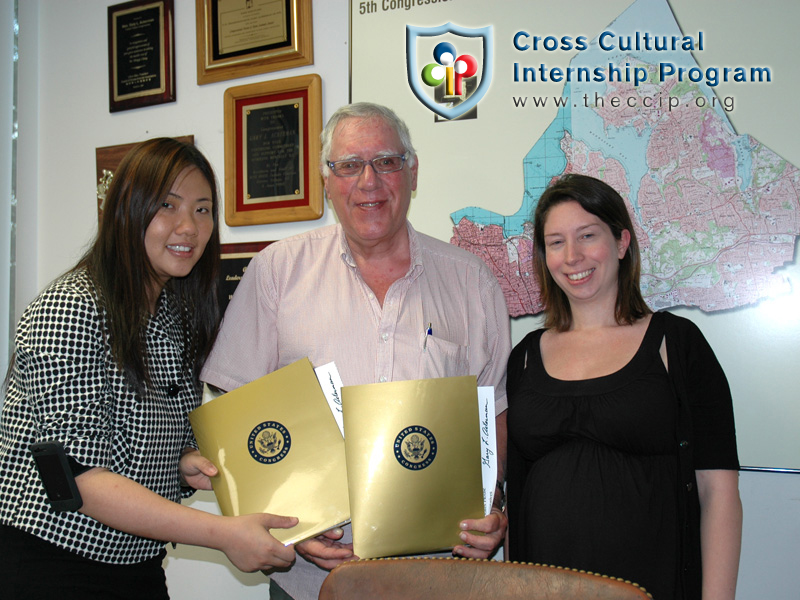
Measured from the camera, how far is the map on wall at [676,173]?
5.83ft

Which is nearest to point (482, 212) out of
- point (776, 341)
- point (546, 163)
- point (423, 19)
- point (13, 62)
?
point (546, 163)

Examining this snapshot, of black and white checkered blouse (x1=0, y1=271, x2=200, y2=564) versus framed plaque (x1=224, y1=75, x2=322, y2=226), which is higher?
framed plaque (x1=224, y1=75, x2=322, y2=226)

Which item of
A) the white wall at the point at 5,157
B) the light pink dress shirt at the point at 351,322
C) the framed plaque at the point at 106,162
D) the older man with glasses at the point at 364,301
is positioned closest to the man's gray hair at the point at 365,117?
the older man with glasses at the point at 364,301

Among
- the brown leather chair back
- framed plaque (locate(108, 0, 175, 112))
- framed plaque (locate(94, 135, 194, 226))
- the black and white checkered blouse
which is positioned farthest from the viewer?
framed plaque (locate(94, 135, 194, 226))

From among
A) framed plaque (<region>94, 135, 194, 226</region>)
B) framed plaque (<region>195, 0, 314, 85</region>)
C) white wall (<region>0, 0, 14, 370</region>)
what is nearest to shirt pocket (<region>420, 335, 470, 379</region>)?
framed plaque (<region>195, 0, 314, 85</region>)

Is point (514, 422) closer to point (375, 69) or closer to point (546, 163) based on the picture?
point (546, 163)

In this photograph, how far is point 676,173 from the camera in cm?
185

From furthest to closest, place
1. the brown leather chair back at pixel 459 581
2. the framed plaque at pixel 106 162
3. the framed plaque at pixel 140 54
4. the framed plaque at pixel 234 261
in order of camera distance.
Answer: the framed plaque at pixel 106 162 → the framed plaque at pixel 140 54 → the framed plaque at pixel 234 261 → the brown leather chair back at pixel 459 581

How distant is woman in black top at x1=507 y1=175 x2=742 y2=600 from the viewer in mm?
1370

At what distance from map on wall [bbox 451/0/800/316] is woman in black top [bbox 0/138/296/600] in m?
1.13

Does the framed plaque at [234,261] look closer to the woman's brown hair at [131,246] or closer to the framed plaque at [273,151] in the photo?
the framed plaque at [273,151]

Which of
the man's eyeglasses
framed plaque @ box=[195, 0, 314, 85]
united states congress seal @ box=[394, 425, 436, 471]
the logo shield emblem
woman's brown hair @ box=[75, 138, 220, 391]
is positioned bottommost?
united states congress seal @ box=[394, 425, 436, 471]

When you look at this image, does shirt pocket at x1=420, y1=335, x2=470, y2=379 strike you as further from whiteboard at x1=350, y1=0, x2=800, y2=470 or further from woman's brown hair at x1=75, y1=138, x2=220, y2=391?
woman's brown hair at x1=75, y1=138, x2=220, y2=391

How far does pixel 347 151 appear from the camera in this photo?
62.0 inches
